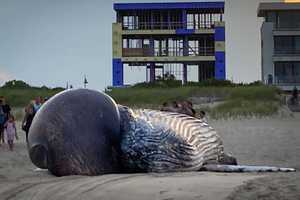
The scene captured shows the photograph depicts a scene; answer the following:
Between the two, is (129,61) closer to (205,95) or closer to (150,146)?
(205,95)

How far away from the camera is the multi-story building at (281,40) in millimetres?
67750

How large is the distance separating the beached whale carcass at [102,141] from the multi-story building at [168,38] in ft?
191

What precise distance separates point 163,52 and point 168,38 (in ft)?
7.14

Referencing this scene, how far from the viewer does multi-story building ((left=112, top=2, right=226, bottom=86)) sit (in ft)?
228

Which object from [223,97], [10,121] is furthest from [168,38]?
[10,121]

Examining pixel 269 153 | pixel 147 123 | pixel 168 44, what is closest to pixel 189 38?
pixel 168 44

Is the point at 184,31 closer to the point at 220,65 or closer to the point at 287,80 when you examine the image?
the point at 220,65

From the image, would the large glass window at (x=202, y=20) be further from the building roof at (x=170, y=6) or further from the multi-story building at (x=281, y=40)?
the multi-story building at (x=281, y=40)

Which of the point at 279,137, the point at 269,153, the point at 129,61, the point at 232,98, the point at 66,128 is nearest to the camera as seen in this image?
the point at 66,128

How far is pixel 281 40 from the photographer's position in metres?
68.9

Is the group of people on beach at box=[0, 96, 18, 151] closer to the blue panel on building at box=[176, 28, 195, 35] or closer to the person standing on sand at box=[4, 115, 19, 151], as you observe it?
the person standing on sand at box=[4, 115, 19, 151]

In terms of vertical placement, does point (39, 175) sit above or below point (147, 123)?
below

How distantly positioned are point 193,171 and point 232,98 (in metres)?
37.5

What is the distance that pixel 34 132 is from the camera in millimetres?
10195
